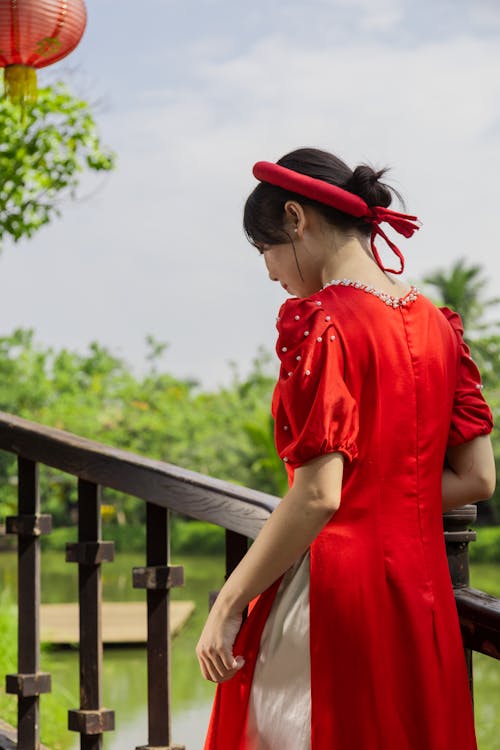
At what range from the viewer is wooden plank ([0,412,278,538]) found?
169 cm

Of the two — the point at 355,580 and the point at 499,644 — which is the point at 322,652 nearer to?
the point at 355,580

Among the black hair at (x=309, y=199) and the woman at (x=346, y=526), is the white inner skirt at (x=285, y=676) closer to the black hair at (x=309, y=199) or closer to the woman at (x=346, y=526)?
the woman at (x=346, y=526)

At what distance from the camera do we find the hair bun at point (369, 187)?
1.42 meters

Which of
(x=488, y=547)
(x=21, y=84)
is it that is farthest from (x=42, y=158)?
(x=488, y=547)

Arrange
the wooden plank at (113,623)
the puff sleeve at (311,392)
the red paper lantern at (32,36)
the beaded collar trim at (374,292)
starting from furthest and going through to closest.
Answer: the wooden plank at (113,623)
the red paper lantern at (32,36)
the beaded collar trim at (374,292)
the puff sleeve at (311,392)

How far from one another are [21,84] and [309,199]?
3.31 m

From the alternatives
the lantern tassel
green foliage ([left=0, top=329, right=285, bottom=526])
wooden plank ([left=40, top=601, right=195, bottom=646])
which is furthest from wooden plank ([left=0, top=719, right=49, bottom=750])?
green foliage ([left=0, top=329, right=285, bottom=526])

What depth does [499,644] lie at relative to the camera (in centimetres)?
135

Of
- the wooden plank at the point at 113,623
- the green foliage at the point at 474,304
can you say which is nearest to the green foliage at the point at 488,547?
the green foliage at the point at 474,304

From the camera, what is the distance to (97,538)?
1.99m

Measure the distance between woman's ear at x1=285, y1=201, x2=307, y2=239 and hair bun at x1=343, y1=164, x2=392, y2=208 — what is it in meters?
0.07

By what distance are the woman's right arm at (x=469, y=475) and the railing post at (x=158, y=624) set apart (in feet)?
1.89

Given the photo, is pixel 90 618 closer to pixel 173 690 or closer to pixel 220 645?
pixel 220 645

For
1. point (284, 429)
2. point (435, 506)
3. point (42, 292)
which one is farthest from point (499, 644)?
point (42, 292)
